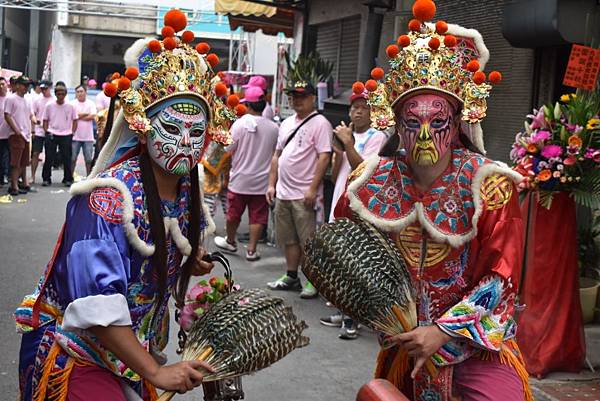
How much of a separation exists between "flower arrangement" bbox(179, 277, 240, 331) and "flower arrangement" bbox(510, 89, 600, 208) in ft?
10.1

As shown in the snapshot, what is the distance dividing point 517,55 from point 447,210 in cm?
513

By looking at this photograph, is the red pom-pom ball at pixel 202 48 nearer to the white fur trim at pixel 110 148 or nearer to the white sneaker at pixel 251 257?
the white fur trim at pixel 110 148

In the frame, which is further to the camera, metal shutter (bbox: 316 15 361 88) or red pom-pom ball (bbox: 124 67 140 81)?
metal shutter (bbox: 316 15 361 88)

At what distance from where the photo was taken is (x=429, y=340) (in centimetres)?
303

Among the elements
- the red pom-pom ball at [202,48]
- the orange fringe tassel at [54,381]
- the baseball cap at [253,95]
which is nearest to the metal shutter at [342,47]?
the baseball cap at [253,95]

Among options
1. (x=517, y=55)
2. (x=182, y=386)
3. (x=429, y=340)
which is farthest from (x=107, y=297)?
(x=517, y=55)

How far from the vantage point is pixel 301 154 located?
805 cm

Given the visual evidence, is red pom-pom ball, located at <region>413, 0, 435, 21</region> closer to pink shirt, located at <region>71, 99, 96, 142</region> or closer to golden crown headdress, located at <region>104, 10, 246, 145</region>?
golden crown headdress, located at <region>104, 10, 246, 145</region>

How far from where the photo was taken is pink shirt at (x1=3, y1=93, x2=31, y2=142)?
13617mm

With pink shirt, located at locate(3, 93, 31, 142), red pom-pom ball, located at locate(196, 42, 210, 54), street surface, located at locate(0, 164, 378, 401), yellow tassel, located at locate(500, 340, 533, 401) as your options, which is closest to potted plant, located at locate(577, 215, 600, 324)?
street surface, located at locate(0, 164, 378, 401)

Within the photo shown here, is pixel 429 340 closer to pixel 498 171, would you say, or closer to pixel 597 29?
pixel 498 171

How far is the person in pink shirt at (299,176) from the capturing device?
7949 millimetres

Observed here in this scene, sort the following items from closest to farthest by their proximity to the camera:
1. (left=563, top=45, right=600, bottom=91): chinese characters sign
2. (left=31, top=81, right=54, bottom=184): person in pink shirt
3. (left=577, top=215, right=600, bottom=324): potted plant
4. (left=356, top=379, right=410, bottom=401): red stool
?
(left=356, top=379, right=410, bottom=401): red stool < (left=563, top=45, right=600, bottom=91): chinese characters sign < (left=577, top=215, right=600, bottom=324): potted plant < (left=31, top=81, right=54, bottom=184): person in pink shirt

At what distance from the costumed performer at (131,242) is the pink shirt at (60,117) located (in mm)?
12515
